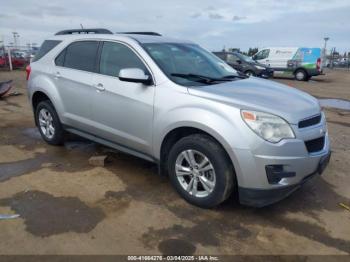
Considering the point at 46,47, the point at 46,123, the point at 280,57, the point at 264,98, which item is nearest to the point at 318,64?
the point at 280,57

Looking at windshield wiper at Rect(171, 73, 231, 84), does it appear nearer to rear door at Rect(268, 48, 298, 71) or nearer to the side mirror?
the side mirror

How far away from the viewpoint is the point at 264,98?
3.76m

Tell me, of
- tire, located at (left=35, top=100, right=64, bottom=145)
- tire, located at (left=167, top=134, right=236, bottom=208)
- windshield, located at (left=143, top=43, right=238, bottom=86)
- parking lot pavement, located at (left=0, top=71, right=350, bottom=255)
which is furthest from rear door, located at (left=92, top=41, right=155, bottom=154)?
tire, located at (left=35, top=100, right=64, bottom=145)

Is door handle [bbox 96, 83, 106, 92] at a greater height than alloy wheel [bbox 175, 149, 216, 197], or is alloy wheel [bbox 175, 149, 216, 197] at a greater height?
door handle [bbox 96, 83, 106, 92]

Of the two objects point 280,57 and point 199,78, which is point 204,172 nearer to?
point 199,78

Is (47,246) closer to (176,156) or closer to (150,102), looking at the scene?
(176,156)

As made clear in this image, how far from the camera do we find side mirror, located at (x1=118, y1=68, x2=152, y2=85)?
4.05 m

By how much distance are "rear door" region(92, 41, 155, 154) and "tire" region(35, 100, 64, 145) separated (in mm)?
1130

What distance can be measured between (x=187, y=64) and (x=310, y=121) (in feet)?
5.36

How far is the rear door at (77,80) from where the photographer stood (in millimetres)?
4965

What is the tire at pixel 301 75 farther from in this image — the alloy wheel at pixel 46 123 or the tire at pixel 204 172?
the tire at pixel 204 172

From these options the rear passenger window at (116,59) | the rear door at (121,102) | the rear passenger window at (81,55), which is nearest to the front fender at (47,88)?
the rear passenger window at (81,55)

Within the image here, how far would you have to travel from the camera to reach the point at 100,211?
380cm

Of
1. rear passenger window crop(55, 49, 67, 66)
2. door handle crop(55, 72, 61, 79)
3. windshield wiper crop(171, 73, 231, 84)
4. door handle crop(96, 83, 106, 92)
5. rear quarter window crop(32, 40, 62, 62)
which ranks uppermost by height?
rear quarter window crop(32, 40, 62, 62)
